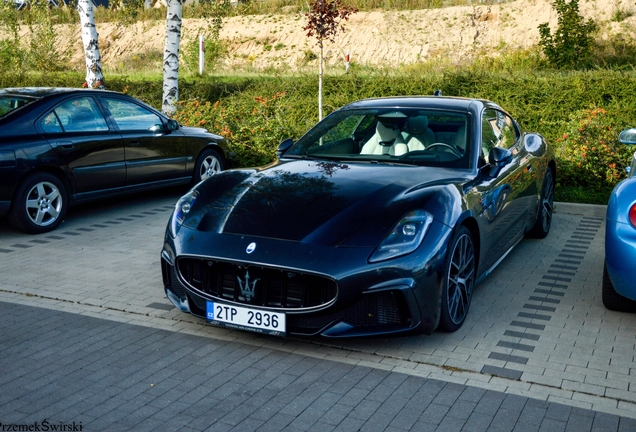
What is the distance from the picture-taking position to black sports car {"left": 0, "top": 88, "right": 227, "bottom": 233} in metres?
7.97

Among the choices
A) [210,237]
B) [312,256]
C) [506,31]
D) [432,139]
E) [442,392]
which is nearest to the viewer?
[442,392]

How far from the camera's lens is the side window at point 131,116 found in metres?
9.27

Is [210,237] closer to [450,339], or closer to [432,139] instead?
[450,339]

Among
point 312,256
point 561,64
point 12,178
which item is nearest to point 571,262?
point 312,256

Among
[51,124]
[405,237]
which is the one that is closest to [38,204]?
[51,124]

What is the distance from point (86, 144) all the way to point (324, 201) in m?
4.53

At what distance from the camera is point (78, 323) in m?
5.32

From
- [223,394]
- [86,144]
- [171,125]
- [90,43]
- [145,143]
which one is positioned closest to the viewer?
[223,394]

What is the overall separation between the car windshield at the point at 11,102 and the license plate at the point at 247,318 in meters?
4.67

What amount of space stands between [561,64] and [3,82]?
15.1 metres

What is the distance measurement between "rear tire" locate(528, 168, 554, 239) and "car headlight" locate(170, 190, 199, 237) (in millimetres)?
4044

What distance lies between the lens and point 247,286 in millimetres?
4773

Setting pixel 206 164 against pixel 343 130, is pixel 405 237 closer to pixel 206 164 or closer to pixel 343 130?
pixel 343 130

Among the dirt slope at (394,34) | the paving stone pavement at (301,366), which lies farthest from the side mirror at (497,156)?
the dirt slope at (394,34)
